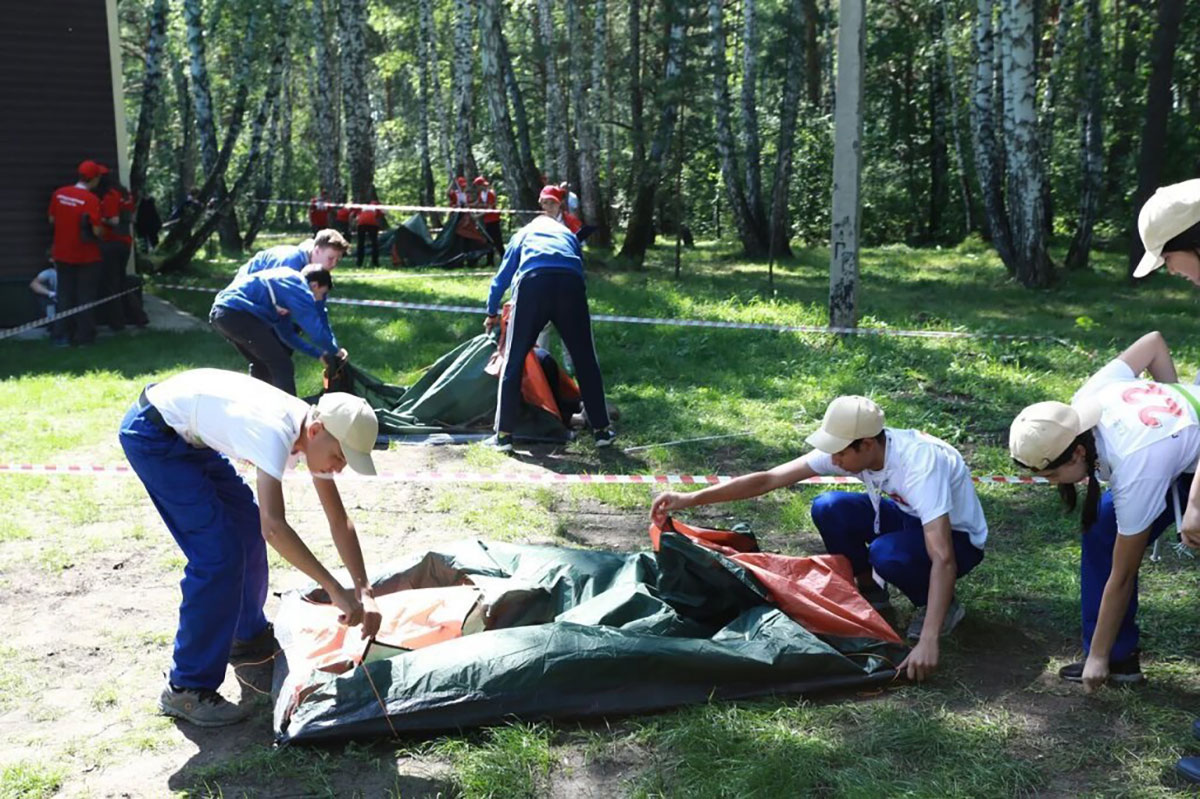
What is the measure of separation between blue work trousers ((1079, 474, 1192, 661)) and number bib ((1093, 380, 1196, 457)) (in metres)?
0.34

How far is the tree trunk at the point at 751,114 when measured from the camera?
17.5 metres

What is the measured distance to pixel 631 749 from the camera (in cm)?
353

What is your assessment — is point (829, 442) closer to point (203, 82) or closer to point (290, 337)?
point (290, 337)

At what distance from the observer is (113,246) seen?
11922 millimetres

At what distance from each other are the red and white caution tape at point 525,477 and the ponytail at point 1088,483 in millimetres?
2391

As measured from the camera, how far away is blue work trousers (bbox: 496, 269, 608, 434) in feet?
23.3

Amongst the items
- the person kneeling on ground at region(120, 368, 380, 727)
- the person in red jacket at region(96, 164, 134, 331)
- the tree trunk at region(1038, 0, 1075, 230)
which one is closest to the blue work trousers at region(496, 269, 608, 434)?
the person kneeling on ground at region(120, 368, 380, 727)

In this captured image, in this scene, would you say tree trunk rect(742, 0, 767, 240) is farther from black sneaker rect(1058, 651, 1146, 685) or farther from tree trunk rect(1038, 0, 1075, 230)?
black sneaker rect(1058, 651, 1146, 685)

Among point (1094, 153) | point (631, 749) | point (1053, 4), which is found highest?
point (1053, 4)

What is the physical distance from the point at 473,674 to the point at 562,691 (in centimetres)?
29

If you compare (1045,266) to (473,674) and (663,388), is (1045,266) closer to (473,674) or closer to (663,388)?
(663,388)

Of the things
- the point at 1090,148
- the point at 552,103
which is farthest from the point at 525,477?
the point at 552,103

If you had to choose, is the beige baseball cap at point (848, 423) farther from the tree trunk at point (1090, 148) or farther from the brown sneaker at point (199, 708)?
the tree trunk at point (1090, 148)

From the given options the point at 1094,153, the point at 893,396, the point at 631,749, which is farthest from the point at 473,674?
the point at 1094,153
